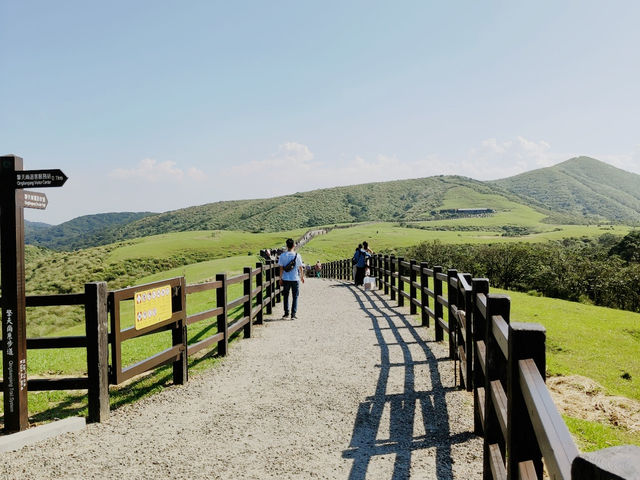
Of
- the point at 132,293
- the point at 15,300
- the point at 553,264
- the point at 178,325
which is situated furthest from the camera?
the point at 553,264

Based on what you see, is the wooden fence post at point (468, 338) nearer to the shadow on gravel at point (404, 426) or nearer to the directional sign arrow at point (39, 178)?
the shadow on gravel at point (404, 426)

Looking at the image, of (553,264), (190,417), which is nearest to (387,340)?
(190,417)

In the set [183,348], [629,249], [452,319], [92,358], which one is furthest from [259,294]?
[629,249]

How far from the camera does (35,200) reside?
18.7 feet

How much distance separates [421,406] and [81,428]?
4.20m

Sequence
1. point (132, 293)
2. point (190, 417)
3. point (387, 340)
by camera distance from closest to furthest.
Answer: point (190, 417)
point (132, 293)
point (387, 340)

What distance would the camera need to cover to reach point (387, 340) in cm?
1016

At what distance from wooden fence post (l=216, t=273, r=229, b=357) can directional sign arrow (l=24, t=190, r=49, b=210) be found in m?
3.36

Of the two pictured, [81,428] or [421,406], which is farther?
[421,406]

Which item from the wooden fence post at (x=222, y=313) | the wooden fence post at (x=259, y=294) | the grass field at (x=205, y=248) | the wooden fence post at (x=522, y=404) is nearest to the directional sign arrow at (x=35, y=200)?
the wooden fence post at (x=222, y=313)

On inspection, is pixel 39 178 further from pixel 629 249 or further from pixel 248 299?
pixel 629 249

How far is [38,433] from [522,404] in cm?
520

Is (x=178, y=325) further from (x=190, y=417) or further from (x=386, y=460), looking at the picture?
(x=386, y=460)

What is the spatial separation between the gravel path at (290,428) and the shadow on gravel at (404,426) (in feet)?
0.04
